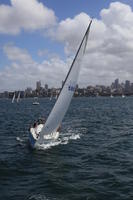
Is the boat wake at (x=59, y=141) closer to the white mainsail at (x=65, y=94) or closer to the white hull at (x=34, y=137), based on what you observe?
the white hull at (x=34, y=137)

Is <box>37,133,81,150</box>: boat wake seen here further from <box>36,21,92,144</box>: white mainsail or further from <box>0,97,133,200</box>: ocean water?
<box>36,21,92,144</box>: white mainsail

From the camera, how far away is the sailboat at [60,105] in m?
24.0

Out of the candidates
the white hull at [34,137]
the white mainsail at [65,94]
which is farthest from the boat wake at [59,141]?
the white mainsail at [65,94]

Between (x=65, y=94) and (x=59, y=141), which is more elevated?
(x=65, y=94)

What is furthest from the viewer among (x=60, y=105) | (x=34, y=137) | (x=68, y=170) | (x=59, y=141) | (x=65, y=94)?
(x=59, y=141)

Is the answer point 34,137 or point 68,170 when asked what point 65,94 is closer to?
point 34,137

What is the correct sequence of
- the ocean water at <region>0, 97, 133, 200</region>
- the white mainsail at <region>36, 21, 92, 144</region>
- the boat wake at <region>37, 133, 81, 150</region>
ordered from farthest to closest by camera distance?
the boat wake at <region>37, 133, 81, 150</region> < the white mainsail at <region>36, 21, 92, 144</region> < the ocean water at <region>0, 97, 133, 200</region>

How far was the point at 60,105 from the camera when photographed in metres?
25.9

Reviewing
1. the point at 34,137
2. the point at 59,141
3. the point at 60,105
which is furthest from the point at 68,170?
the point at 59,141

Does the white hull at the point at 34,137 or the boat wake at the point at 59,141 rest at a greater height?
the white hull at the point at 34,137

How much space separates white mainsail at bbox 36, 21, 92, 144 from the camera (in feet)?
78.3

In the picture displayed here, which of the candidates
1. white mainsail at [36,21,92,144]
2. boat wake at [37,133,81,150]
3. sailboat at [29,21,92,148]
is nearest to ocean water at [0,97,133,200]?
boat wake at [37,133,81,150]

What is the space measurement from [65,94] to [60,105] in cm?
126

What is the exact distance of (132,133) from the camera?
36875 millimetres
